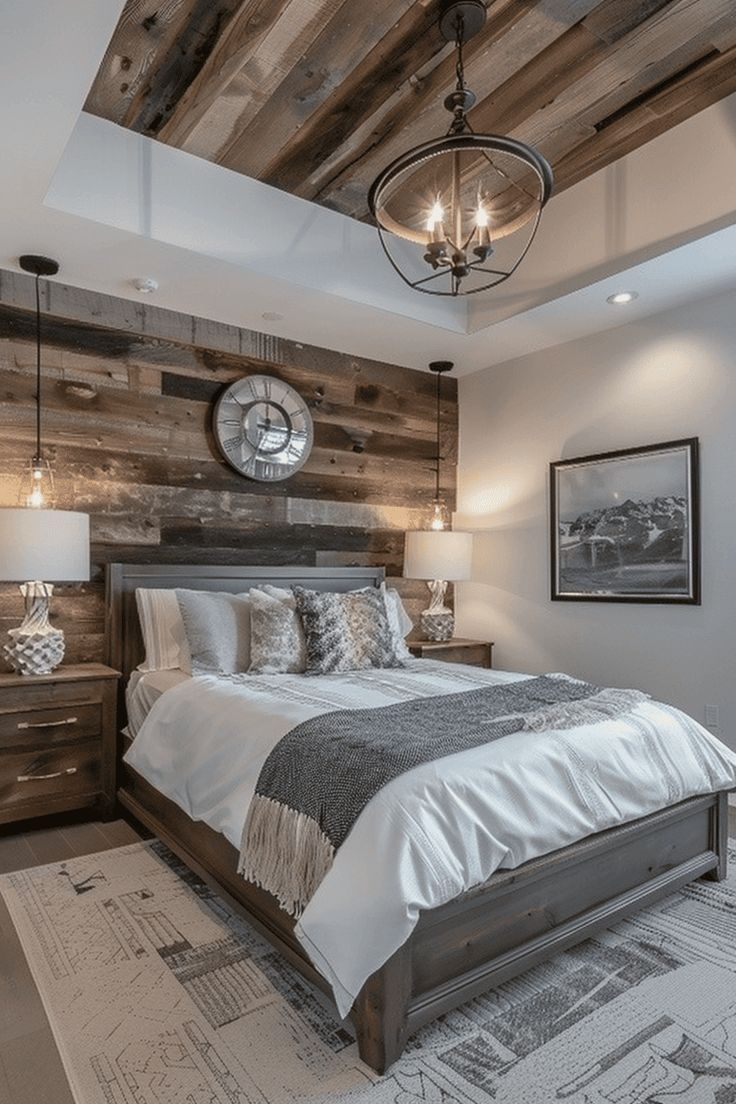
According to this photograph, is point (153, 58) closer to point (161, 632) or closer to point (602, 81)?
point (602, 81)

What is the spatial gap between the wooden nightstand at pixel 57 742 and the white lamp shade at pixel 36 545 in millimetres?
475

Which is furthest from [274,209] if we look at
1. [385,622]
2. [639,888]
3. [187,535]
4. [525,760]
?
[639,888]

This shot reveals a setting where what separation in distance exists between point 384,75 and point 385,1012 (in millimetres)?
3182

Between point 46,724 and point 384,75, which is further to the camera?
point 46,724

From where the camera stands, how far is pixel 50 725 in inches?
125

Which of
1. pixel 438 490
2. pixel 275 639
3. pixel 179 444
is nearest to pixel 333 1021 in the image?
pixel 275 639

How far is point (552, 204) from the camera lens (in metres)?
3.71

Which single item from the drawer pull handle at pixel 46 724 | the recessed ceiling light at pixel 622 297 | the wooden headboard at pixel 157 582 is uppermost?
the recessed ceiling light at pixel 622 297

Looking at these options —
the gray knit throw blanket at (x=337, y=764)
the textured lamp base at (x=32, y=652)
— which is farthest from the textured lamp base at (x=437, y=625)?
the textured lamp base at (x=32, y=652)

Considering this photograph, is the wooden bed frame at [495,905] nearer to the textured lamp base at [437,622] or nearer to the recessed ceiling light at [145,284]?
the textured lamp base at [437,622]

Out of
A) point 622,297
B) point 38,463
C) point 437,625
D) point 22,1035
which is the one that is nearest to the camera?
point 22,1035

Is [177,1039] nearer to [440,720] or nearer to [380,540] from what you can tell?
[440,720]

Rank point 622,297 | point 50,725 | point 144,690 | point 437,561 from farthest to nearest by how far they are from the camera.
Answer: point 437,561 → point 622,297 → point 144,690 → point 50,725

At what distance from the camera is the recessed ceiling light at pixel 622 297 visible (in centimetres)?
→ 366
